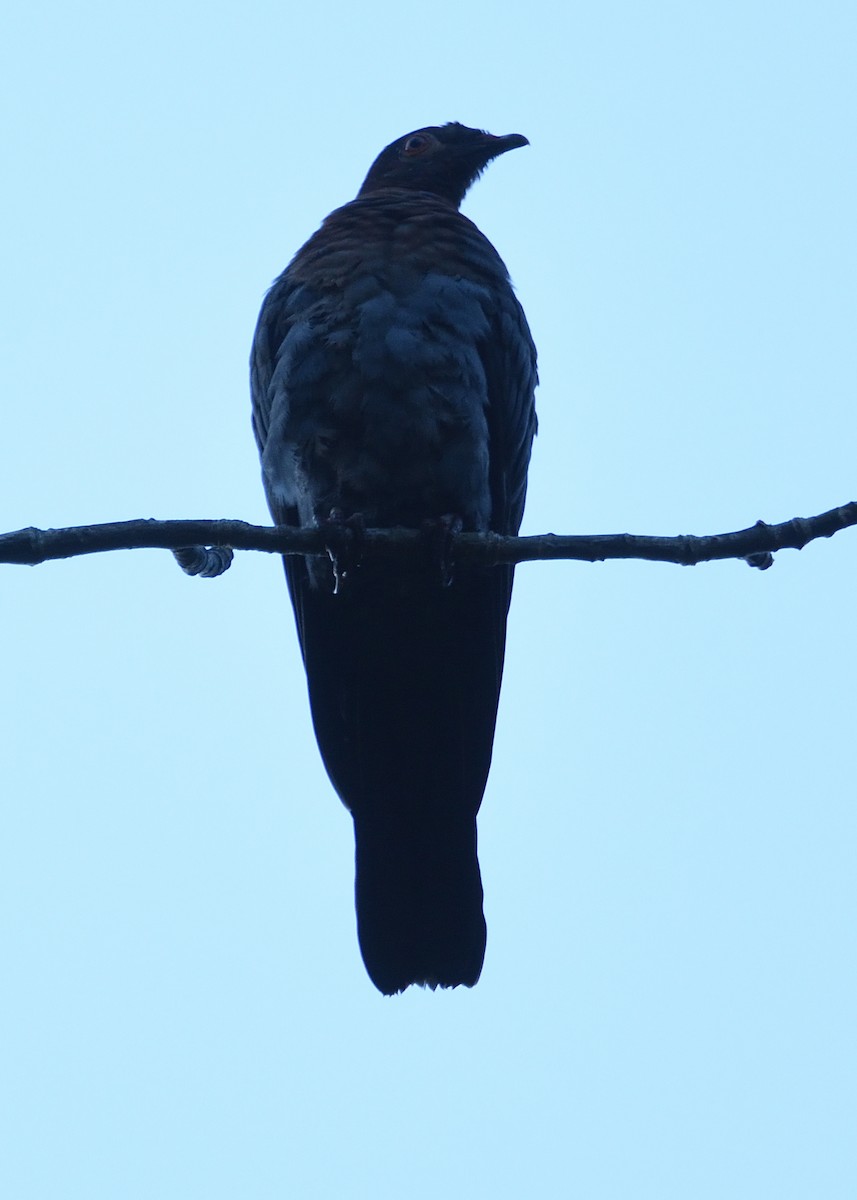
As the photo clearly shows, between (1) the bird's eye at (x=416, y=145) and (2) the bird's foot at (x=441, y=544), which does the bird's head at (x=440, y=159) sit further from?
(2) the bird's foot at (x=441, y=544)

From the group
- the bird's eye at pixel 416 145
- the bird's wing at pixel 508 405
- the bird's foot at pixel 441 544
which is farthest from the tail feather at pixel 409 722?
the bird's eye at pixel 416 145

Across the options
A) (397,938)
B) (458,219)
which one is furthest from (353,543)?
(458,219)

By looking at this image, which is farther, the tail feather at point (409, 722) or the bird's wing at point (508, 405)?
the bird's wing at point (508, 405)

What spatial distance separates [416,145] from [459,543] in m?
3.51

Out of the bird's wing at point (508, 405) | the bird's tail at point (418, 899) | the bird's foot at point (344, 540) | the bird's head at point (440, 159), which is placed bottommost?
the bird's tail at point (418, 899)

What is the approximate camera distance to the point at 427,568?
4.66 meters

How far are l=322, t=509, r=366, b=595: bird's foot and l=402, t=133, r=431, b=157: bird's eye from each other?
3200 mm

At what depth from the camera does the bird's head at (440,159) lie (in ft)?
23.2

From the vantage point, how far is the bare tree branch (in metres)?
3.55

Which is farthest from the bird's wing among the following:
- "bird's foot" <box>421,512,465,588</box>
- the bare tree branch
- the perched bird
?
the bare tree branch

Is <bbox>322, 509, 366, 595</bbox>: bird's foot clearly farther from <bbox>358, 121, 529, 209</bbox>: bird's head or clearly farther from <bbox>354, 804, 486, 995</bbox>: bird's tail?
<bbox>358, 121, 529, 209</bbox>: bird's head

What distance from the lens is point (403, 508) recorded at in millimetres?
5109

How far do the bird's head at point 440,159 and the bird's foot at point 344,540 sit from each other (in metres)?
3.00

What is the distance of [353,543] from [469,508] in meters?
0.74
